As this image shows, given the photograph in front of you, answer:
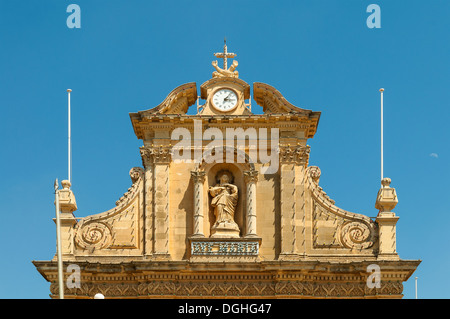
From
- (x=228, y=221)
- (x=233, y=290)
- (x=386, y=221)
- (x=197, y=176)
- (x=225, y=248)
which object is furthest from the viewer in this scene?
(x=197, y=176)

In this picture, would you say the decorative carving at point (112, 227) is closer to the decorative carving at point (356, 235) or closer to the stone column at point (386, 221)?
the decorative carving at point (356, 235)

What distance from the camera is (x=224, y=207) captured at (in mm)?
39750

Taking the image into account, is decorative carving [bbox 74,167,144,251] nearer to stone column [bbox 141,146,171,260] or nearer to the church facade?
the church facade

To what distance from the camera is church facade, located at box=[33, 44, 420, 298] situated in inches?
1519

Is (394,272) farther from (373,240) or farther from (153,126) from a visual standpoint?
(153,126)

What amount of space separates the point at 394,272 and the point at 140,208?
8.52 m

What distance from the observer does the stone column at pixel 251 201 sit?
39406mm

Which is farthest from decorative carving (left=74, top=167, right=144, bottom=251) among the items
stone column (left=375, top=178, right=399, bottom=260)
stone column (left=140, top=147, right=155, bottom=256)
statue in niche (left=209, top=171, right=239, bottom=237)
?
stone column (left=375, top=178, right=399, bottom=260)

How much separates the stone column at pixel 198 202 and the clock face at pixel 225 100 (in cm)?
241

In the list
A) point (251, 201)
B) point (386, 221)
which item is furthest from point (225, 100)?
point (386, 221)

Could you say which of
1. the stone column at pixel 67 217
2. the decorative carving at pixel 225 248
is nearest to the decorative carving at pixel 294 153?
the decorative carving at pixel 225 248

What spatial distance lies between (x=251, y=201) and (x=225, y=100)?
3638mm

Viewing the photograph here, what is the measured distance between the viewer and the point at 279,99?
40.4 m

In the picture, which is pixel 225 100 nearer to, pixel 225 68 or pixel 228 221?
pixel 225 68
